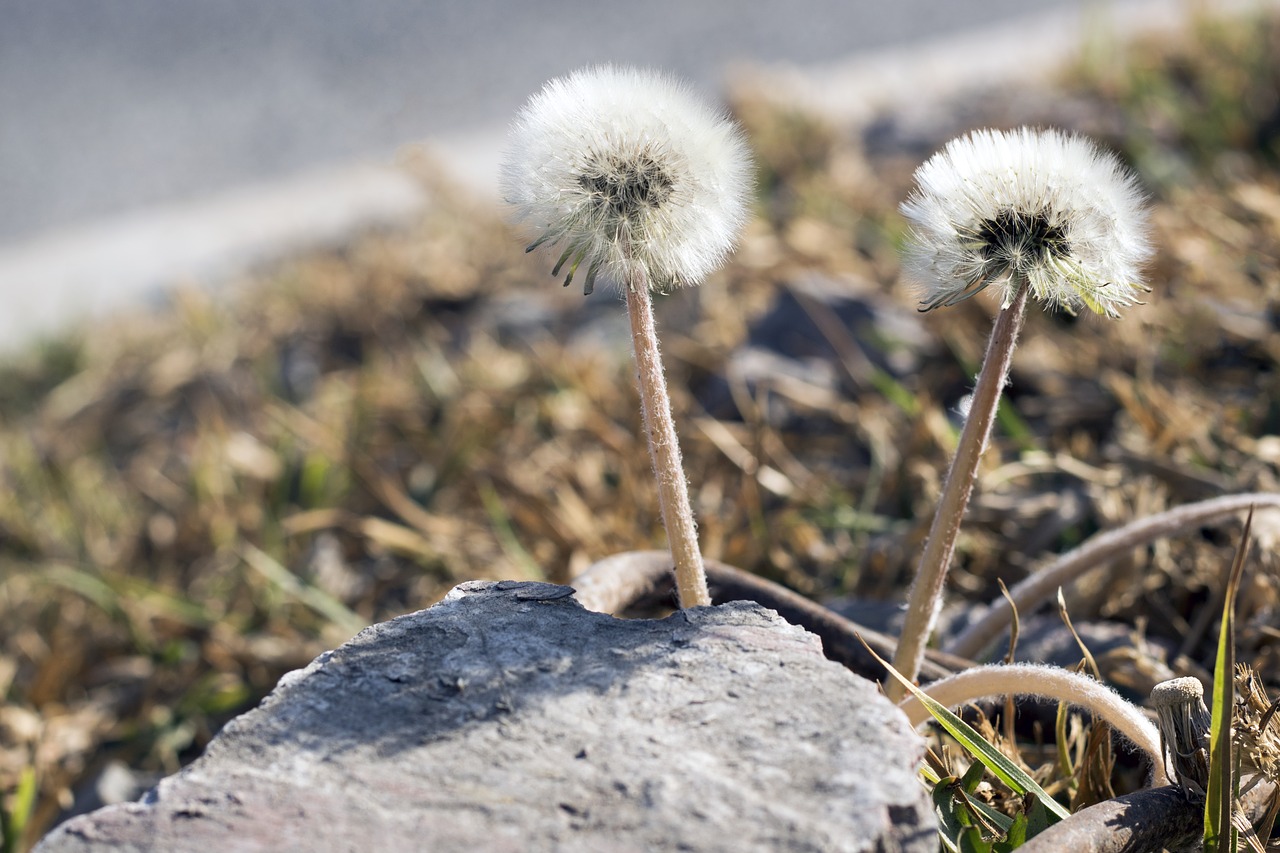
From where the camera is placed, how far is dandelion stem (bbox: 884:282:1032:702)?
137cm

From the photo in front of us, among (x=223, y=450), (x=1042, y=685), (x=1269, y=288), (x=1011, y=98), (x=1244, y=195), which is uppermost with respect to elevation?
(x=1011, y=98)

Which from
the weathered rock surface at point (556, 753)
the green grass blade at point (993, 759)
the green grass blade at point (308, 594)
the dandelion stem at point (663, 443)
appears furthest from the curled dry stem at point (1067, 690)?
the green grass blade at point (308, 594)

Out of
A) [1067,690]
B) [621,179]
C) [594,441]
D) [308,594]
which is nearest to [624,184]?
[621,179]

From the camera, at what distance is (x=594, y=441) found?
3252 mm

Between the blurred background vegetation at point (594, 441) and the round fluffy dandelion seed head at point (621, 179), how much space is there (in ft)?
3.49

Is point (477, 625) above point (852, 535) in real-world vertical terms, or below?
above

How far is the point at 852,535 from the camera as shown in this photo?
257 cm

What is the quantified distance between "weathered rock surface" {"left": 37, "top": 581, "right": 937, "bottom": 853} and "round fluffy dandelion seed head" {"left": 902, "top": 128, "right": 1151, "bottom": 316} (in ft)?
1.58

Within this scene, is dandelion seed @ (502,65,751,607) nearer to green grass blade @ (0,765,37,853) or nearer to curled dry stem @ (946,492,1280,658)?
curled dry stem @ (946,492,1280,658)

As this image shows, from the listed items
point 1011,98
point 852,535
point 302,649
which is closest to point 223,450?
point 302,649

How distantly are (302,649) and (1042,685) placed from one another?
1856mm

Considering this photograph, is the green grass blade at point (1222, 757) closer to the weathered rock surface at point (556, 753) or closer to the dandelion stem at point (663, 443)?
the weathered rock surface at point (556, 753)

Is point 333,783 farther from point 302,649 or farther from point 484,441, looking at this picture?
point 484,441

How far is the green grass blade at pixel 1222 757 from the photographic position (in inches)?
48.5
